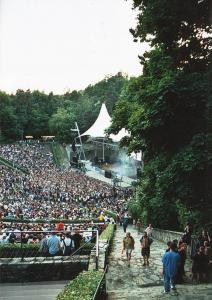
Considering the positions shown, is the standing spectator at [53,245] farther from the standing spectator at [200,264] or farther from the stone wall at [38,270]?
the standing spectator at [200,264]

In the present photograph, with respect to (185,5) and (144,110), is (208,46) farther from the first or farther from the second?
(144,110)

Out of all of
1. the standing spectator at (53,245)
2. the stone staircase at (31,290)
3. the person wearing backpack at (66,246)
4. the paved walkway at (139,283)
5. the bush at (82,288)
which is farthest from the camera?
the person wearing backpack at (66,246)

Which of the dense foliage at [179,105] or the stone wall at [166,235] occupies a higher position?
the dense foliage at [179,105]

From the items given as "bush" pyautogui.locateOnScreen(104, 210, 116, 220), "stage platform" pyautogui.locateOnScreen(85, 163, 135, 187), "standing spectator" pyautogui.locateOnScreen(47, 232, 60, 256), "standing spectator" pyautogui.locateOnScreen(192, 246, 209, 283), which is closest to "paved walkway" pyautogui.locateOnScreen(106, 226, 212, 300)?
"standing spectator" pyautogui.locateOnScreen(192, 246, 209, 283)

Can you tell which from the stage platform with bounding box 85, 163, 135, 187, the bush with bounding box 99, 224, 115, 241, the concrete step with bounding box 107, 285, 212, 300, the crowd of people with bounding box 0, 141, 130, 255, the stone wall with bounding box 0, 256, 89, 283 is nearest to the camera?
the concrete step with bounding box 107, 285, 212, 300

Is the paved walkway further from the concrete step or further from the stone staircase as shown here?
the stone staircase

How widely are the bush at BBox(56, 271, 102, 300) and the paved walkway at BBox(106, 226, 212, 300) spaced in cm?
74

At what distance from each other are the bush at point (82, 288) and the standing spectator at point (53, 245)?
3.12 m

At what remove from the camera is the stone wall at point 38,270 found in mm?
11664

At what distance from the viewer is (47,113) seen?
7812cm

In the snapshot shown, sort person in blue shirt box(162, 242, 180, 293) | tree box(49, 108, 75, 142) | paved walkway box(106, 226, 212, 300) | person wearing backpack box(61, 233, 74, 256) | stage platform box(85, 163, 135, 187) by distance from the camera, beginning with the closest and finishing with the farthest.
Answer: paved walkway box(106, 226, 212, 300) < person in blue shirt box(162, 242, 180, 293) < person wearing backpack box(61, 233, 74, 256) < stage platform box(85, 163, 135, 187) < tree box(49, 108, 75, 142)

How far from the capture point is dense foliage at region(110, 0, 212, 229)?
11.0m

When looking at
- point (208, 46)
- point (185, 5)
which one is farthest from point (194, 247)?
A: point (185, 5)

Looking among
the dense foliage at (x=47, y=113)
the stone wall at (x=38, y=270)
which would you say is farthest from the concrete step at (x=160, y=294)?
the dense foliage at (x=47, y=113)
